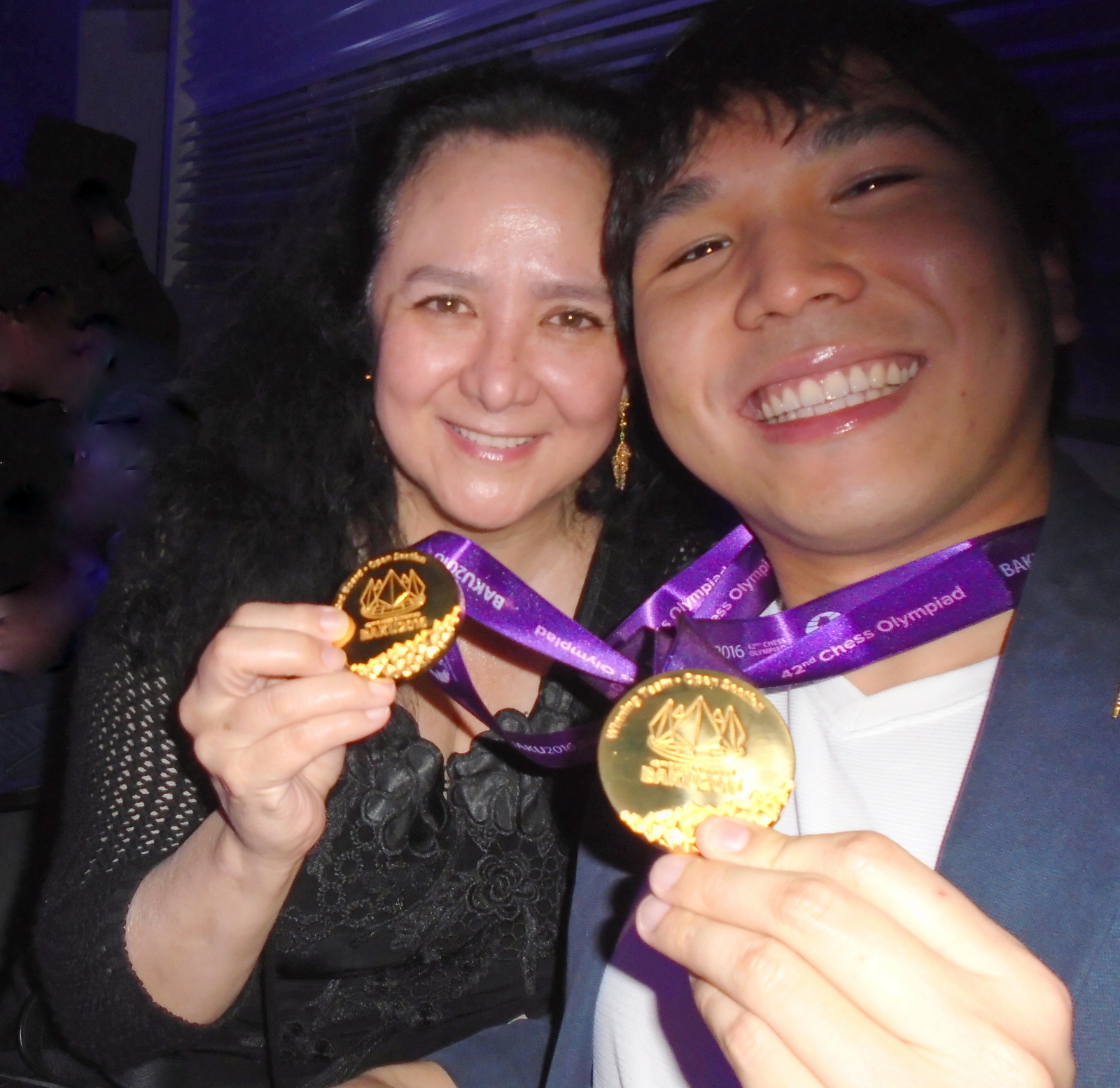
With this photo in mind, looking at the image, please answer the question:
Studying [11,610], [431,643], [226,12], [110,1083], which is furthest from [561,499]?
[226,12]

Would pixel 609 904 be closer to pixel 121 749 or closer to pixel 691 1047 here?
pixel 691 1047

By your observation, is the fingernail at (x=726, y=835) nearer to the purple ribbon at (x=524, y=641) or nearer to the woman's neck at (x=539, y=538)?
the purple ribbon at (x=524, y=641)

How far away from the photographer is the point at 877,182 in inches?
47.3

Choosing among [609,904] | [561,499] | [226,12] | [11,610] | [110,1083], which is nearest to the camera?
[609,904]

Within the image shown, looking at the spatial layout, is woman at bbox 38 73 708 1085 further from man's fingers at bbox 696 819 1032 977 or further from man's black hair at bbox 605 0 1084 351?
man's fingers at bbox 696 819 1032 977

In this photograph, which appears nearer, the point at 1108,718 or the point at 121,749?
the point at 1108,718

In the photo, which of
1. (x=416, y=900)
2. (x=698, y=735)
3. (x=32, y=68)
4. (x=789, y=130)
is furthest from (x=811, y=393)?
(x=32, y=68)

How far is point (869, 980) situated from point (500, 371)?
1177 mm

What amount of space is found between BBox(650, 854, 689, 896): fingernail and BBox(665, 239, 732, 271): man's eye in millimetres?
905

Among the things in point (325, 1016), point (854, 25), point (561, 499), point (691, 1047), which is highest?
point (854, 25)

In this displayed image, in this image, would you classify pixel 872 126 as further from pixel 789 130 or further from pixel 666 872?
pixel 666 872

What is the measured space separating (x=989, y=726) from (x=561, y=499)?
1244 mm

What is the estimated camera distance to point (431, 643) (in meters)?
1.30

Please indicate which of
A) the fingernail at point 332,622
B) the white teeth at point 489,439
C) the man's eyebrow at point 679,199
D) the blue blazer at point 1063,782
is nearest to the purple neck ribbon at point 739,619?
the blue blazer at point 1063,782
